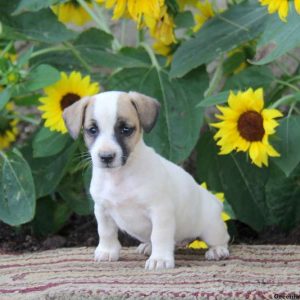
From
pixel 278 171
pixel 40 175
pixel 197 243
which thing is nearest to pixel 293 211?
pixel 278 171

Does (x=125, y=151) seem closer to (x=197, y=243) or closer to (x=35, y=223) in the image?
(x=197, y=243)

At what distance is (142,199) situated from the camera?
8.48 ft

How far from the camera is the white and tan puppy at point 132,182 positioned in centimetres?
248

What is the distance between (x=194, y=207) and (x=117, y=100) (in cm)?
44

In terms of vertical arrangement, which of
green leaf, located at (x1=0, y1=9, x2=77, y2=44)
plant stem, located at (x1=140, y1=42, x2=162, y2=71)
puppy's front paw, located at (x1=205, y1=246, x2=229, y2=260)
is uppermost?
green leaf, located at (x1=0, y1=9, x2=77, y2=44)

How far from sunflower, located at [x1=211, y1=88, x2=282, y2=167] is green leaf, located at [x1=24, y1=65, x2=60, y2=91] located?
0.64 meters

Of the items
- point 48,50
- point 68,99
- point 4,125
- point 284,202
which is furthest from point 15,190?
point 284,202

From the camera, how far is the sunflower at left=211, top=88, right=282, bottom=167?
298cm

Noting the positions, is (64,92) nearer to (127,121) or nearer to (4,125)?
(4,125)

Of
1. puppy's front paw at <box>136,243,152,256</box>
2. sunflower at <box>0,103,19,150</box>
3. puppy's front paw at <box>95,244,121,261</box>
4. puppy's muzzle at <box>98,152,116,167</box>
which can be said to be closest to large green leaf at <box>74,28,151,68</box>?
sunflower at <box>0,103,19,150</box>

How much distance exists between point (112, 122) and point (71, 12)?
1612 millimetres

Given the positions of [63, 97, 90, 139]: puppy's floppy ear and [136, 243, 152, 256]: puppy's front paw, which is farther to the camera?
[136, 243, 152, 256]: puppy's front paw

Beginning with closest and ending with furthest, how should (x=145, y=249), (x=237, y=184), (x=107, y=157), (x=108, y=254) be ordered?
(x=107, y=157), (x=108, y=254), (x=145, y=249), (x=237, y=184)

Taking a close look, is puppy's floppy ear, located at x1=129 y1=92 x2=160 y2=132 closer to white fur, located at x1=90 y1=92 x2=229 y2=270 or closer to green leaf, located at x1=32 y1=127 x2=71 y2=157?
white fur, located at x1=90 y1=92 x2=229 y2=270
